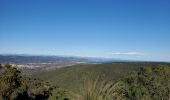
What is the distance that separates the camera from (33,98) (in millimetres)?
47969

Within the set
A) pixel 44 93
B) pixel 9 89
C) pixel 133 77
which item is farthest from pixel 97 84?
pixel 133 77

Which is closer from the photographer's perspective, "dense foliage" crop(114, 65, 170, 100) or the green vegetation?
the green vegetation

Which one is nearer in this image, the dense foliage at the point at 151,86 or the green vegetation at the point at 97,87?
the green vegetation at the point at 97,87

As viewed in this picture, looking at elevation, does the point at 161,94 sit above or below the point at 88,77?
below

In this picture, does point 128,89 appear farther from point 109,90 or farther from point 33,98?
point 109,90

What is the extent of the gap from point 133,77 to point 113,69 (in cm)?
7584

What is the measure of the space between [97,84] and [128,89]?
54.2 metres

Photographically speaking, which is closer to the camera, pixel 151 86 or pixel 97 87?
pixel 97 87

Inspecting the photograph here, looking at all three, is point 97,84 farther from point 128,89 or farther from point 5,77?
point 128,89

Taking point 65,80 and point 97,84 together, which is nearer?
point 97,84

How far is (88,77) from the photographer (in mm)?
4789

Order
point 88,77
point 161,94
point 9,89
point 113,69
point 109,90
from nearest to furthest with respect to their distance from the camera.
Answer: point 109,90, point 88,77, point 9,89, point 161,94, point 113,69

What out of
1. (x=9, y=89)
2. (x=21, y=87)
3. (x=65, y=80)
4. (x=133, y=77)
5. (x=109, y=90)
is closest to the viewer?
(x=109, y=90)

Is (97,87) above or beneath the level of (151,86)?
above
